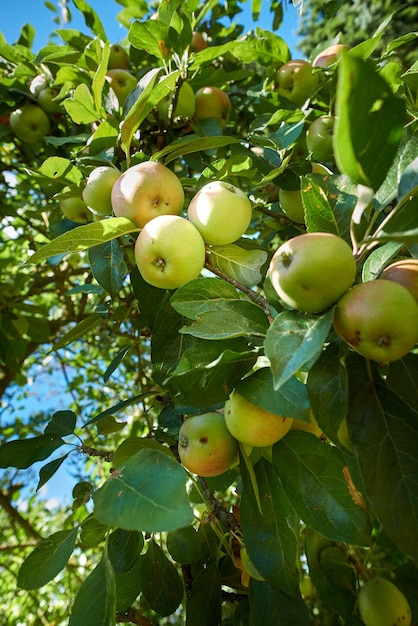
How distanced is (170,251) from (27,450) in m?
0.65

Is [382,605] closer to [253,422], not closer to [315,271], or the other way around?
[253,422]

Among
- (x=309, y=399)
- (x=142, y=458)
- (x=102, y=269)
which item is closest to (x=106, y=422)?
(x=102, y=269)

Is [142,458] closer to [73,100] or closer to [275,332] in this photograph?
[275,332]

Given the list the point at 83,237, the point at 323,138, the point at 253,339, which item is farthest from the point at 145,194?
the point at 323,138

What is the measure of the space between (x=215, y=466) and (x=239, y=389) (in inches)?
10.4

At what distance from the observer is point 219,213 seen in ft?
3.24

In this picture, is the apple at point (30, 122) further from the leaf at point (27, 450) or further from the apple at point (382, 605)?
the apple at point (382, 605)

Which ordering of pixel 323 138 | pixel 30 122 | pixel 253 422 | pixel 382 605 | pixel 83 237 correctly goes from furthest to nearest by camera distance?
pixel 30 122 → pixel 323 138 → pixel 382 605 → pixel 83 237 → pixel 253 422

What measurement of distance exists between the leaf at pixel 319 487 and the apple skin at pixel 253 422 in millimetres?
52

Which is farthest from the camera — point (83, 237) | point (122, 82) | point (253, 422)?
point (122, 82)

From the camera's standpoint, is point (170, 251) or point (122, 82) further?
point (122, 82)

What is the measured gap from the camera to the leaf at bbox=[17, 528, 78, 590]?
95 cm

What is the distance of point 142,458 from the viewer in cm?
82

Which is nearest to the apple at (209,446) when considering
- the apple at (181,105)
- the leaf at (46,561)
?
the leaf at (46,561)
